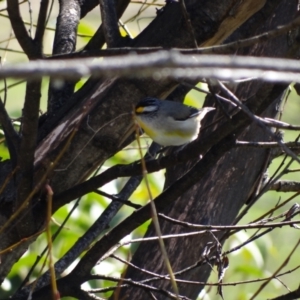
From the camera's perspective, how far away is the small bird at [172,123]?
269cm

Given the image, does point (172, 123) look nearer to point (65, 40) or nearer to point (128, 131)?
point (65, 40)

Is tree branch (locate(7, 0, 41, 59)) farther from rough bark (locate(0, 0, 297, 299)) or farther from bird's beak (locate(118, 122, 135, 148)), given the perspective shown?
bird's beak (locate(118, 122, 135, 148))

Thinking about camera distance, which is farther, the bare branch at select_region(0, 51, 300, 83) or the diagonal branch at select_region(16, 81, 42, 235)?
the diagonal branch at select_region(16, 81, 42, 235)

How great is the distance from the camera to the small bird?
2693mm

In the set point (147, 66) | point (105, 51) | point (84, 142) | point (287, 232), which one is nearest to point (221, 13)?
point (105, 51)

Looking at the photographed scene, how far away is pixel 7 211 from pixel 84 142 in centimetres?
31

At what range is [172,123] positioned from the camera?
112 inches

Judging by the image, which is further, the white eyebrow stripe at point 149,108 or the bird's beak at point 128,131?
the white eyebrow stripe at point 149,108

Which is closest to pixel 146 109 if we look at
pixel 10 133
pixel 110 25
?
pixel 110 25

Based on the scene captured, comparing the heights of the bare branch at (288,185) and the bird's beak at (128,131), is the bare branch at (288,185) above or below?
above

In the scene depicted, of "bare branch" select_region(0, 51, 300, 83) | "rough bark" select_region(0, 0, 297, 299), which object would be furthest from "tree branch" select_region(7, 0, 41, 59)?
"bare branch" select_region(0, 51, 300, 83)

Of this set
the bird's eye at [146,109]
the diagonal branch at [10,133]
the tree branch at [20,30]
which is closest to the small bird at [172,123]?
the bird's eye at [146,109]

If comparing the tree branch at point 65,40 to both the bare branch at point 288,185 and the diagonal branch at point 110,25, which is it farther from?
the bare branch at point 288,185

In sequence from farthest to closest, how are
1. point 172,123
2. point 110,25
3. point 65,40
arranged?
point 172,123
point 65,40
point 110,25
